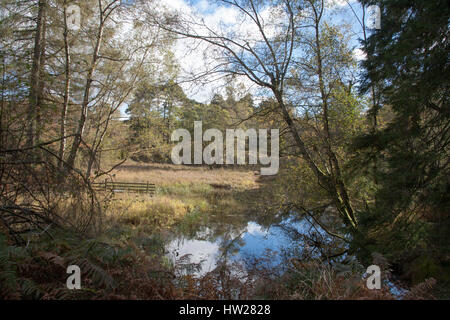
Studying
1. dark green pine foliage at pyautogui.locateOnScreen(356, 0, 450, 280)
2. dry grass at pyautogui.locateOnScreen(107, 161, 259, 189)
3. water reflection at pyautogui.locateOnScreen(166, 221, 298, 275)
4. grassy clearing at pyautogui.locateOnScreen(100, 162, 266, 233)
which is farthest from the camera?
dry grass at pyautogui.locateOnScreen(107, 161, 259, 189)

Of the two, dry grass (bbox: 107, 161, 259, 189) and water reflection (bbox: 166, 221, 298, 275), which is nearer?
water reflection (bbox: 166, 221, 298, 275)

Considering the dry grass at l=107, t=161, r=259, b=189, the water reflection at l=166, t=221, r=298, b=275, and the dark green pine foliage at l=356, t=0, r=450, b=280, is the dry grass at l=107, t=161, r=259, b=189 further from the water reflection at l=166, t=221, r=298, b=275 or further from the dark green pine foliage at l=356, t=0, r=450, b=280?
the dark green pine foliage at l=356, t=0, r=450, b=280

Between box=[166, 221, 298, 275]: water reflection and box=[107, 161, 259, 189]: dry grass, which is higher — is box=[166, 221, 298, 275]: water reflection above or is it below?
below

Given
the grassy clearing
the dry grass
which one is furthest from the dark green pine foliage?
the dry grass

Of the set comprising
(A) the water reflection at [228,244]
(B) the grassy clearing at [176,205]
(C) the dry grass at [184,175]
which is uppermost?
(C) the dry grass at [184,175]

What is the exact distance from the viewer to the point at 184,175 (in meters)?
23.4

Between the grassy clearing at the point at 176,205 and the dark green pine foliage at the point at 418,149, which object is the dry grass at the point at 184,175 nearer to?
the grassy clearing at the point at 176,205

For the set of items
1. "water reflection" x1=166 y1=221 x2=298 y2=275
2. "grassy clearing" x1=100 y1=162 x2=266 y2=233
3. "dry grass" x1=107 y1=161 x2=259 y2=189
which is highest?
"dry grass" x1=107 y1=161 x2=259 y2=189

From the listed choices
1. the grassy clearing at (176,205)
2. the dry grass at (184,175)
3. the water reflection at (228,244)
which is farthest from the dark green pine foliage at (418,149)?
the dry grass at (184,175)

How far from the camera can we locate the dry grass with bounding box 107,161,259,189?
1988 cm

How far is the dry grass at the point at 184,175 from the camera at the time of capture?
1988 centimetres

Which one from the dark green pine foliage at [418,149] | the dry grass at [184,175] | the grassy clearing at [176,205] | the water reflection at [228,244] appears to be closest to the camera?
the dark green pine foliage at [418,149]

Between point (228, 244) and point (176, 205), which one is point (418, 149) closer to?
point (228, 244)
